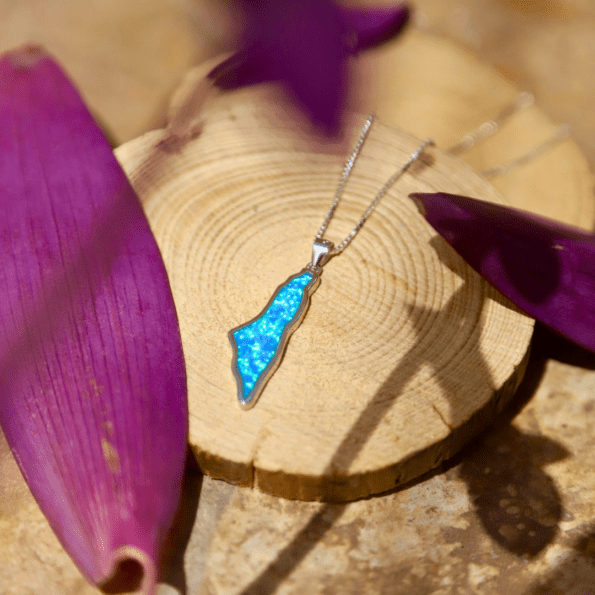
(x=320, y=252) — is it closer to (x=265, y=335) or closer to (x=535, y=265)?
(x=265, y=335)

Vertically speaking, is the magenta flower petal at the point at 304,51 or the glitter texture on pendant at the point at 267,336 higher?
the magenta flower petal at the point at 304,51

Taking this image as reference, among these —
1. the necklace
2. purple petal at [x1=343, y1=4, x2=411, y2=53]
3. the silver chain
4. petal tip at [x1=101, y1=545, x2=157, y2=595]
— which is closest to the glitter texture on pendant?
the necklace

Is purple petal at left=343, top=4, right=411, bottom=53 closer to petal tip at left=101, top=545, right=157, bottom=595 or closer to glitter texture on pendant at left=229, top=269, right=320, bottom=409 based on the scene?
glitter texture on pendant at left=229, top=269, right=320, bottom=409

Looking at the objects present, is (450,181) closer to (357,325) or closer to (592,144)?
(357,325)

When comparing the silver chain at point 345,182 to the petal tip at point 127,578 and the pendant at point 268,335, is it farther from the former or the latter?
the petal tip at point 127,578

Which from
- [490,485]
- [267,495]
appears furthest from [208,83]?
[490,485]

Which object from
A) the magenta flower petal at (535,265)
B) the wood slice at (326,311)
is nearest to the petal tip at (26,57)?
the wood slice at (326,311)
